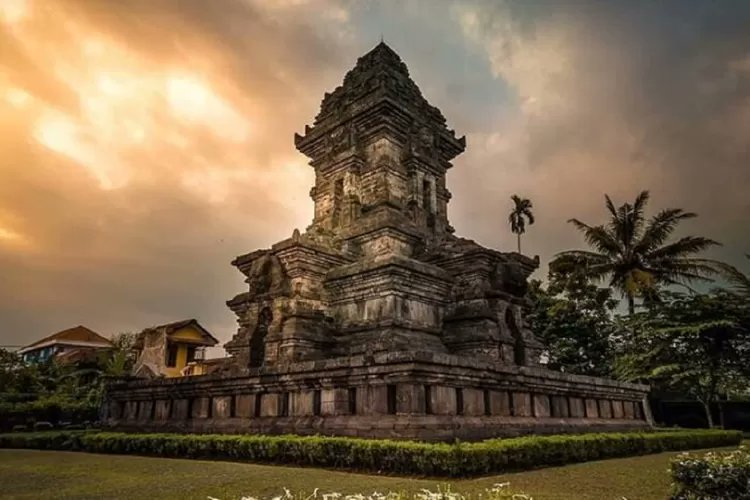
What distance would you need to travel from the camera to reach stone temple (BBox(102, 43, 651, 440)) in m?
10.1

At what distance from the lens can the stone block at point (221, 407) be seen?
41.5 ft

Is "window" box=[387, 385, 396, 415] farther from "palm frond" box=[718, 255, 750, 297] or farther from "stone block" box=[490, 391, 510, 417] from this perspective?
"palm frond" box=[718, 255, 750, 297]

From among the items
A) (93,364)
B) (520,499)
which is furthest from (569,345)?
(93,364)

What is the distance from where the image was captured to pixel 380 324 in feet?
49.4

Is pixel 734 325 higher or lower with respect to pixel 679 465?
higher

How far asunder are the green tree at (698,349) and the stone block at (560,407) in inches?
530

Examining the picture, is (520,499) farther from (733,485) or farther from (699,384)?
(699,384)

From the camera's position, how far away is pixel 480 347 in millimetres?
15570

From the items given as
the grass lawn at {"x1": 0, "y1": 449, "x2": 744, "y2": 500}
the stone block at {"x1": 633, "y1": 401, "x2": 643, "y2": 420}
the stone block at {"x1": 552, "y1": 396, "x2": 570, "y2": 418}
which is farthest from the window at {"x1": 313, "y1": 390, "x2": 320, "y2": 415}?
the stone block at {"x1": 633, "y1": 401, "x2": 643, "y2": 420}

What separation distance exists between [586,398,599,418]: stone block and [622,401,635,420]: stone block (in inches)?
80.0

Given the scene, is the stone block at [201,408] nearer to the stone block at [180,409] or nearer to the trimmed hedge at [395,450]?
the stone block at [180,409]

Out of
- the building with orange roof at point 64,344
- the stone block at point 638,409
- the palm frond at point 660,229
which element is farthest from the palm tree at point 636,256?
the building with orange roof at point 64,344

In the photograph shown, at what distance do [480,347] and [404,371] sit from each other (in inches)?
262

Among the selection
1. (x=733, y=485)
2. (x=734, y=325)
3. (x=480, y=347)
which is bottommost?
(x=733, y=485)
